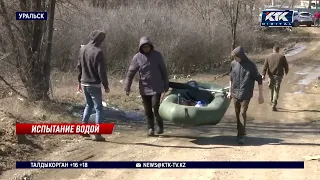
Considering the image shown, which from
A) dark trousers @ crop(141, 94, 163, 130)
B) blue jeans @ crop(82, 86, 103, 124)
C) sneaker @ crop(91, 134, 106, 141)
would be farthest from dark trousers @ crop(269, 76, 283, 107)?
blue jeans @ crop(82, 86, 103, 124)

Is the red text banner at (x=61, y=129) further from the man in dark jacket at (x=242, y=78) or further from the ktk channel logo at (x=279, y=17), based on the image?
the ktk channel logo at (x=279, y=17)

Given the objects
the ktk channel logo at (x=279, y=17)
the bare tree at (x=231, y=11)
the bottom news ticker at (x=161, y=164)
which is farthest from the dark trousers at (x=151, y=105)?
the bare tree at (x=231, y=11)

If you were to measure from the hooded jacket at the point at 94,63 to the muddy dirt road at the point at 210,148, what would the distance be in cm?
108

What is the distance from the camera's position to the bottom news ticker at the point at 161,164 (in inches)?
297

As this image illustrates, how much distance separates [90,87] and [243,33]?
26.5 metres

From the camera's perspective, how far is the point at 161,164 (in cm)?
757

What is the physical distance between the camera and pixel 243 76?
915 cm

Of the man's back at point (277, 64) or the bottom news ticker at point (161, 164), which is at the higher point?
the man's back at point (277, 64)

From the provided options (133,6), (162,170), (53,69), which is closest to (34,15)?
(162,170)

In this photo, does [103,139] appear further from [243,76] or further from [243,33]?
[243,33]

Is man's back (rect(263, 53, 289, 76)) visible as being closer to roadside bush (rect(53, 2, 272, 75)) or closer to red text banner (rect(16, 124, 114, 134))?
red text banner (rect(16, 124, 114, 134))

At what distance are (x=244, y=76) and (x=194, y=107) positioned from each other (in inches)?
40.5

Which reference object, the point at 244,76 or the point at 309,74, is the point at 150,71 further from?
the point at 309,74

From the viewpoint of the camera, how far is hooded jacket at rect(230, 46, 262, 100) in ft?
30.0
